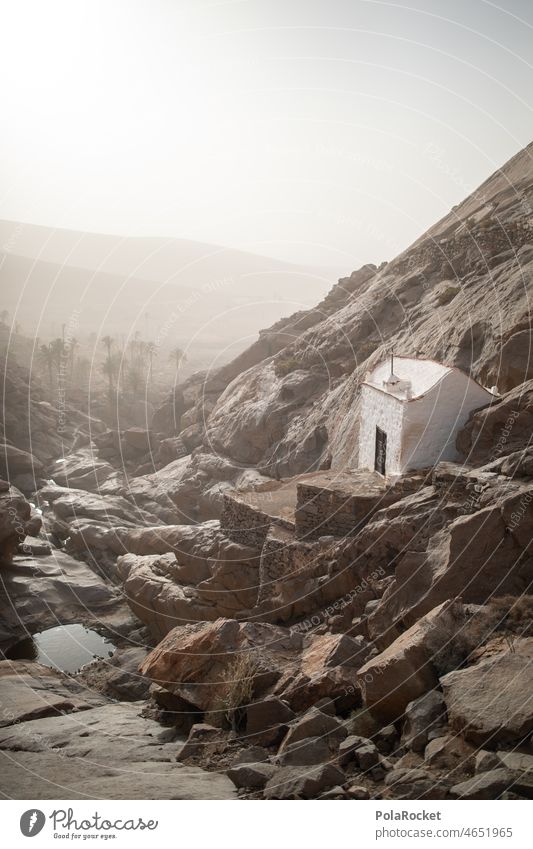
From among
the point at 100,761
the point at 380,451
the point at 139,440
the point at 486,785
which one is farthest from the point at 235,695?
the point at 139,440

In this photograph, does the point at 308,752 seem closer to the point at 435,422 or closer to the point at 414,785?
the point at 414,785

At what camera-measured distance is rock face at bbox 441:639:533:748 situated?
37.1ft

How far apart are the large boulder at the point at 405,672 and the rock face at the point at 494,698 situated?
0.74m

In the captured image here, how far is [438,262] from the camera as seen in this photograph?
143 ft

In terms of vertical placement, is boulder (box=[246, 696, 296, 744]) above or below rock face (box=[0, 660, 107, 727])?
above

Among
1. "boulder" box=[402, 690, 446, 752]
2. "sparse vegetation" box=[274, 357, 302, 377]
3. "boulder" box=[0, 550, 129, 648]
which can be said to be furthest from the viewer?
"sparse vegetation" box=[274, 357, 302, 377]

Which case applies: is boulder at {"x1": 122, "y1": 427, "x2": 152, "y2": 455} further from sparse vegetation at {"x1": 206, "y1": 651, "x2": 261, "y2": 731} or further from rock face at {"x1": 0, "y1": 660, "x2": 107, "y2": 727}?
sparse vegetation at {"x1": 206, "y1": 651, "x2": 261, "y2": 731}

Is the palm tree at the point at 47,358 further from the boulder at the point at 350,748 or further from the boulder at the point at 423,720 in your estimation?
the boulder at the point at 423,720

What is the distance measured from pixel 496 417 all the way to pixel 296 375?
30672 mm

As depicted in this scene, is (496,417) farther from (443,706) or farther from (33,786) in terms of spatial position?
(33,786)

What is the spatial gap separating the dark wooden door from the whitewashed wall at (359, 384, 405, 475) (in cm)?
28

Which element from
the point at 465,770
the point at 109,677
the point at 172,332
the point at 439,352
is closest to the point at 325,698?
the point at 465,770

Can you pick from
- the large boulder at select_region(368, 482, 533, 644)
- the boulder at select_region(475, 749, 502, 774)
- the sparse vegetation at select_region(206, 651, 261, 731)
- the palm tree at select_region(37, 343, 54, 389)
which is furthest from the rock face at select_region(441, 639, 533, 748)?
the palm tree at select_region(37, 343, 54, 389)

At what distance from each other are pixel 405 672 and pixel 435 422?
37.3 feet
